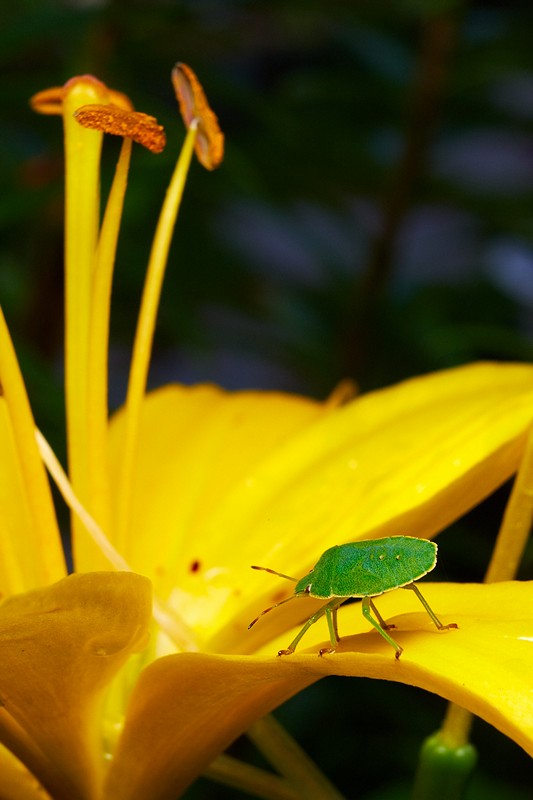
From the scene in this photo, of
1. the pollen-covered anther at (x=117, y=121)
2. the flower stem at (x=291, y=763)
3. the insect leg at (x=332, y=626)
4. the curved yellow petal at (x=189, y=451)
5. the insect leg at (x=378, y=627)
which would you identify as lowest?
the flower stem at (x=291, y=763)

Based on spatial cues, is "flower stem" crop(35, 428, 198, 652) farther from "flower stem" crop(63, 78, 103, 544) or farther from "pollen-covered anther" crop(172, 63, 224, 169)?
"pollen-covered anther" crop(172, 63, 224, 169)

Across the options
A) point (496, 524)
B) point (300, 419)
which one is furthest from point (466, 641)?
point (496, 524)

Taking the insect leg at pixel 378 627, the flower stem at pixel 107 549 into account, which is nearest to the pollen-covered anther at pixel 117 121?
the flower stem at pixel 107 549

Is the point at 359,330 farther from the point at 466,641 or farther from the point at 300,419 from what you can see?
the point at 466,641

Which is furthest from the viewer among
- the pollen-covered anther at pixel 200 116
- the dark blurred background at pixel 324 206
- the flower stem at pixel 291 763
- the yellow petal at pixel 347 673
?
the dark blurred background at pixel 324 206

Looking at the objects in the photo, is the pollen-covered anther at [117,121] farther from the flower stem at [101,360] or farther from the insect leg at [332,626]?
the insect leg at [332,626]

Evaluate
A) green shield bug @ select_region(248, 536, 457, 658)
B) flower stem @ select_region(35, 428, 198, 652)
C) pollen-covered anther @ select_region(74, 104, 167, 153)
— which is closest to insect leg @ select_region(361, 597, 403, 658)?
green shield bug @ select_region(248, 536, 457, 658)

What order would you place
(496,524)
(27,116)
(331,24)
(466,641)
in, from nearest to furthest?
(466,641)
(496,524)
(27,116)
(331,24)

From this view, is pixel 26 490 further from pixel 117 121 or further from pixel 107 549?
pixel 117 121
